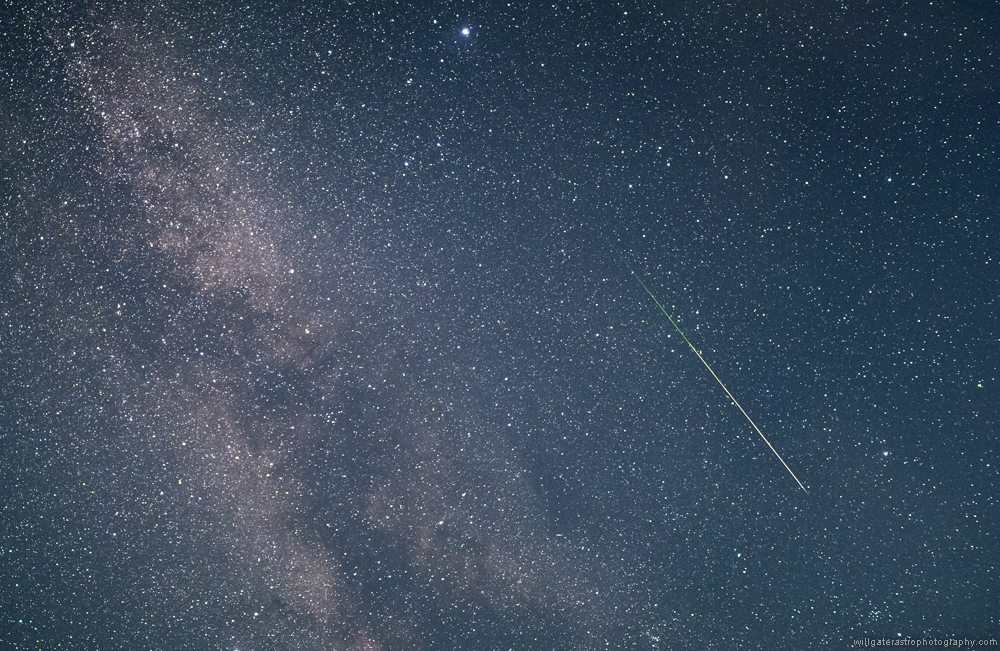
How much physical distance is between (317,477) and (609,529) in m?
0.70

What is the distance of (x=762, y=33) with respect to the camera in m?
0.99

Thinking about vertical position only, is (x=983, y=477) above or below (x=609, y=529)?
above

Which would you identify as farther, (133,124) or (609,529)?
(609,529)

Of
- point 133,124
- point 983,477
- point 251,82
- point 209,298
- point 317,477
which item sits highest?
point 251,82

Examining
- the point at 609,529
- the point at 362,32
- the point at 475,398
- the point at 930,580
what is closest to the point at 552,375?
the point at 475,398

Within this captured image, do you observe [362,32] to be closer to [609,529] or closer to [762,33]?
[762,33]

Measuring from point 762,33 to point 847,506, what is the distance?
110 cm

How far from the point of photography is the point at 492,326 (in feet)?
3.40

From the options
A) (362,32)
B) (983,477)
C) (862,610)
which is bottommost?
(862,610)

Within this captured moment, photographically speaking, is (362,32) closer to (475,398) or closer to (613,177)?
(613,177)

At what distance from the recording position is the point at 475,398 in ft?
3.44

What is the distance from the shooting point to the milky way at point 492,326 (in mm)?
987

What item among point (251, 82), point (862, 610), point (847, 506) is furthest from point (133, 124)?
point (862, 610)

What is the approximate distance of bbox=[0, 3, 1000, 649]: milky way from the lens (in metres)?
0.99
